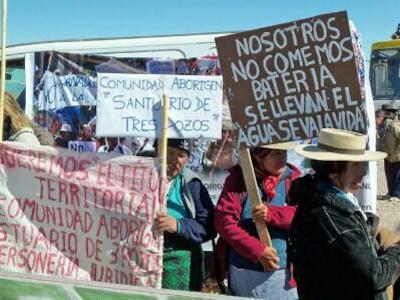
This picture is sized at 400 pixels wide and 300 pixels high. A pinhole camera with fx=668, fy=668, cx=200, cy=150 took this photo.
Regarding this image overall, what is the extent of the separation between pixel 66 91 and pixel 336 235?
395 centimetres

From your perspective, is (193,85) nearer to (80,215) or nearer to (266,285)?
(80,215)

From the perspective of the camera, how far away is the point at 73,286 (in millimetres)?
2688

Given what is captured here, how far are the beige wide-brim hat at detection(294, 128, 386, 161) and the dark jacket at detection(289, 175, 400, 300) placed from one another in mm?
115

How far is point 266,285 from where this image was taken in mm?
3463

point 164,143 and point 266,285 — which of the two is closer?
point 266,285

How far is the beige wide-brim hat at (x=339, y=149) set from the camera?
8.32ft

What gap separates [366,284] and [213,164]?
327 centimetres

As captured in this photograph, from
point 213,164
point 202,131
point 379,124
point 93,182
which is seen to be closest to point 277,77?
point 202,131

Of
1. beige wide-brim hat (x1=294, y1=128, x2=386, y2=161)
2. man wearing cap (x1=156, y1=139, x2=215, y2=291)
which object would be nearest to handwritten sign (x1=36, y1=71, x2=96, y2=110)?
man wearing cap (x1=156, y1=139, x2=215, y2=291)

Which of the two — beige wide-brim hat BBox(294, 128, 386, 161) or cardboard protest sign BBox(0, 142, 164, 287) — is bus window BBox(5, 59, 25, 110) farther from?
beige wide-brim hat BBox(294, 128, 386, 161)

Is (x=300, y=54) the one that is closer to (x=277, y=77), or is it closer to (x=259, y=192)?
(x=277, y=77)

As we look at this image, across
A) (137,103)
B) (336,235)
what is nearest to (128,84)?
(137,103)

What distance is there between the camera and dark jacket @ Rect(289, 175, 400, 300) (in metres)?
2.35

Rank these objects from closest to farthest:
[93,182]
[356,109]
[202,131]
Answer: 1. [356,109]
2. [93,182]
3. [202,131]
